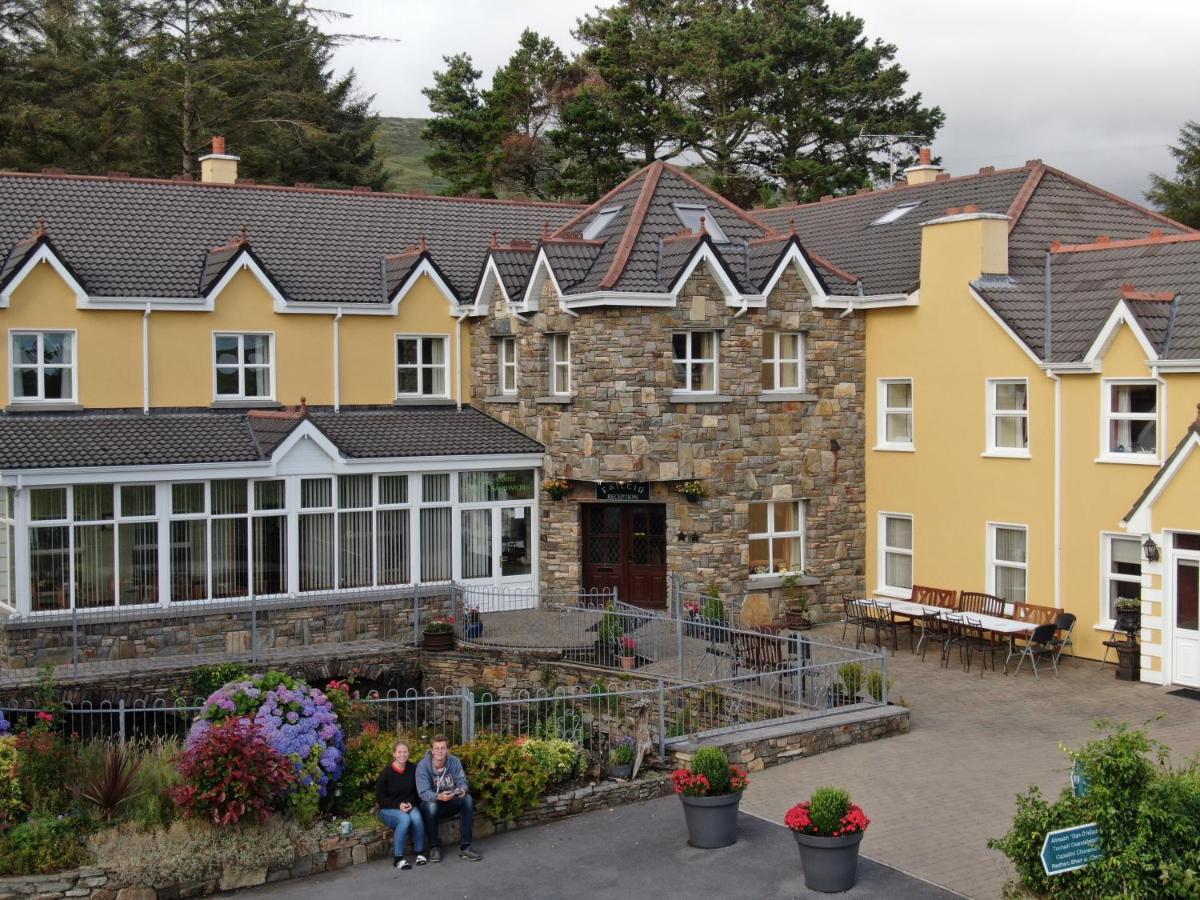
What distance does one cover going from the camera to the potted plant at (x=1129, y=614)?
2272 cm

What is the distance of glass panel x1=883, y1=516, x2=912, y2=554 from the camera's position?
2755 centimetres

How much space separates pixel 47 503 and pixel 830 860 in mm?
15404

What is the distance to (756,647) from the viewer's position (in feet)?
69.4

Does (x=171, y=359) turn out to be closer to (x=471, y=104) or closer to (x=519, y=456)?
(x=519, y=456)

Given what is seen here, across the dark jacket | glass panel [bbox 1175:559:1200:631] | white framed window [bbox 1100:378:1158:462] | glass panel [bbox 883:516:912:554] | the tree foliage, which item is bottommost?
the dark jacket

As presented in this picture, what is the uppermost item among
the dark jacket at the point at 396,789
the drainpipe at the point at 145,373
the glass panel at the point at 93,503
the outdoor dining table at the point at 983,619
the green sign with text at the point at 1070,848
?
the drainpipe at the point at 145,373

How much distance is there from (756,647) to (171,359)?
1271cm

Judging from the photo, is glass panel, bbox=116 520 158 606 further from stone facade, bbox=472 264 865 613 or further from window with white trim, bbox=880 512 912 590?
window with white trim, bbox=880 512 912 590

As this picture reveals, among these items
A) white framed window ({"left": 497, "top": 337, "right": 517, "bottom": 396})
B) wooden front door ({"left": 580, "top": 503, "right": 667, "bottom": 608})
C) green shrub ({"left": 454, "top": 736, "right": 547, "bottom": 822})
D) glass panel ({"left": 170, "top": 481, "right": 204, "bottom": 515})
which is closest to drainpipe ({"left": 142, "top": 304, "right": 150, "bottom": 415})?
glass panel ({"left": 170, "top": 481, "right": 204, "bottom": 515})

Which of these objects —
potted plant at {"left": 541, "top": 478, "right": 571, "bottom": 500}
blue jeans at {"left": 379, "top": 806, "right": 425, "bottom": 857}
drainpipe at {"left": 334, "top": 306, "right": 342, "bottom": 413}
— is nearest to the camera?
blue jeans at {"left": 379, "top": 806, "right": 425, "bottom": 857}

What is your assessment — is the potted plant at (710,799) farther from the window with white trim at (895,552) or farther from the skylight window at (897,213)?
the skylight window at (897,213)

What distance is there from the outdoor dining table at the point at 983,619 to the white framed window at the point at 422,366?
1012cm

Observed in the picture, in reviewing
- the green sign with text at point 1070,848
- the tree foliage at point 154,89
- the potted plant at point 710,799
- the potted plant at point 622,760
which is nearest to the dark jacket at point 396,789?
the potted plant at point 710,799

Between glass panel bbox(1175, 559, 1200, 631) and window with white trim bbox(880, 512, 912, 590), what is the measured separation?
6406 millimetres
